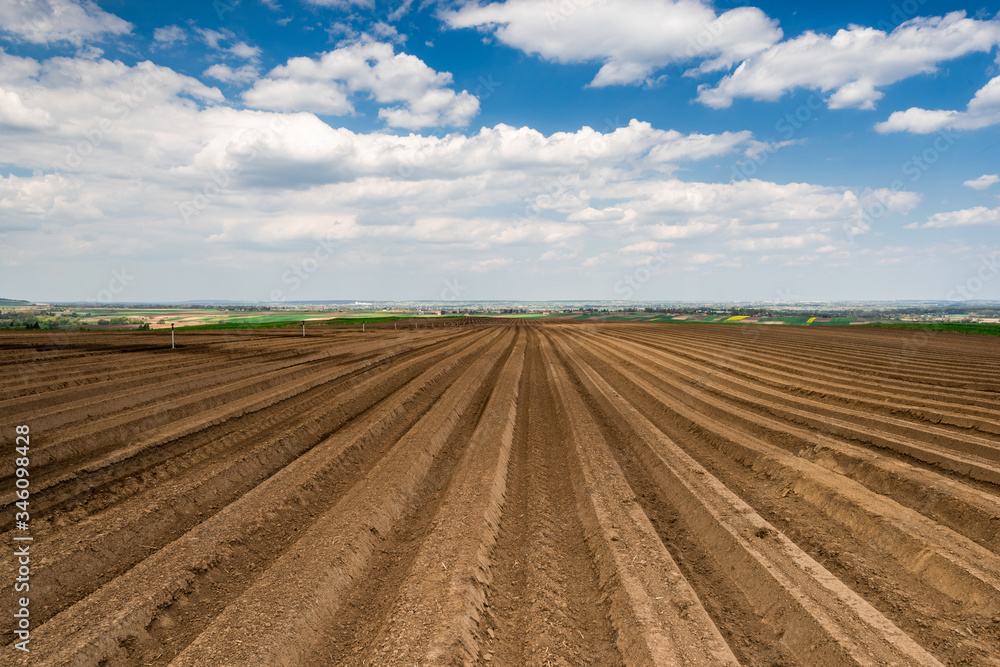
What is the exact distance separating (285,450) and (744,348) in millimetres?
28624

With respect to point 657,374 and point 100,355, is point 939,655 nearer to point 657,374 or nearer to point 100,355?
point 657,374

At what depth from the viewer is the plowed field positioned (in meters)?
4.30

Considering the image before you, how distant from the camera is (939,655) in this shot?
417 cm

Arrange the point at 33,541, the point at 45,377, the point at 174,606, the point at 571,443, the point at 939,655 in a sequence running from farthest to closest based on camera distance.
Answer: the point at 45,377, the point at 571,443, the point at 33,541, the point at 174,606, the point at 939,655

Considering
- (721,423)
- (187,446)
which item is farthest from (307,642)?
(721,423)

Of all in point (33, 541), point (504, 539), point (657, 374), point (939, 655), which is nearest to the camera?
point (939, 655)

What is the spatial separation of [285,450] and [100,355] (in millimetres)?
18742

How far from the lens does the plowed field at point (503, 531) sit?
4.30 meters

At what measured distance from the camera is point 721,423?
39.7 feet

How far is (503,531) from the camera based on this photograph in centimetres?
645

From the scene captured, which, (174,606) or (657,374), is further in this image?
(657,374)

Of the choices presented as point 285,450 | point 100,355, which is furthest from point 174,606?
point 100,355

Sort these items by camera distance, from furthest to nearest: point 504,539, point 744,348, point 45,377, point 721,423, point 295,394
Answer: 1. point 744,348
2. point 45,377
3. point 295,394
4. point 721,423
5. point 504,539

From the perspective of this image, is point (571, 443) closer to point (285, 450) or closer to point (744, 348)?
point (285, 450)
